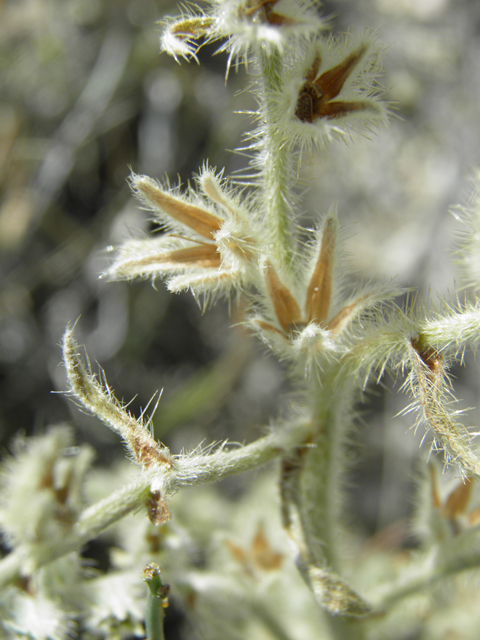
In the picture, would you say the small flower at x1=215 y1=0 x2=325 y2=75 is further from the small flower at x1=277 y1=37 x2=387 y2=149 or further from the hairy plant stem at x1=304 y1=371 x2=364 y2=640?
the hairy plant stem at x1=304 y1=371 x2=364 y2=640

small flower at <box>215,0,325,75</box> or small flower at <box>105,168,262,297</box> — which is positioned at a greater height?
small flower at <box>215,0,325,75</box>

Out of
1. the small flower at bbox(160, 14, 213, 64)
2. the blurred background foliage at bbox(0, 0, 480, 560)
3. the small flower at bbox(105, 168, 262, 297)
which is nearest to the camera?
the small flower at bbox(160, 14, 213, 64)

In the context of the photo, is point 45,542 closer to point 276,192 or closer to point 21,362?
point 276,192

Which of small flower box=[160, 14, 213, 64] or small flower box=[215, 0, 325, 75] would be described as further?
small flower box=[160, 14, 213, 64]

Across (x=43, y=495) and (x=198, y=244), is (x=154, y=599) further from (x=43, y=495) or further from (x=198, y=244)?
(x=198, y=244)

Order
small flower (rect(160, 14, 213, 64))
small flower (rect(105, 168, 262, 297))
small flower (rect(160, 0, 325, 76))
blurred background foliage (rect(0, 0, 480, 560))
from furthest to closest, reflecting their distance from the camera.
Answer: blurred background foliage (rect(0, 0, 480, 560))
small flower (rect(105, 168, 262, 297))
small flower (rect(160, 14, 213, 64))
small flower (rect(160, 0, 325, 76))

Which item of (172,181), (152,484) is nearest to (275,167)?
(152,484)

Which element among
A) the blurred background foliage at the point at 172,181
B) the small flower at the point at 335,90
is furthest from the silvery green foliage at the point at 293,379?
the blurred background foliage at the point at 172,181

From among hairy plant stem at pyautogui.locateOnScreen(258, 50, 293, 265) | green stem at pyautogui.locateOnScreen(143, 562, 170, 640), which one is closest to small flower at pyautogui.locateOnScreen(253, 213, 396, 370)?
hairy plant stem at pyautogui.locateOnScreen(258, 50, 293, 265)
